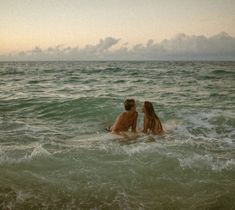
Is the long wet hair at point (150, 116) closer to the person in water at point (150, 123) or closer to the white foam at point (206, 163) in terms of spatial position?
the person in water at point (150, 123)

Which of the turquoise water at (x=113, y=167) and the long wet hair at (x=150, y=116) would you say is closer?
the turquoise water at (x=113, y=167)

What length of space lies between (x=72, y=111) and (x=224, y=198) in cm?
810

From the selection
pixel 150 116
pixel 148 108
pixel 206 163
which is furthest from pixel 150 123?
pixel 206 163

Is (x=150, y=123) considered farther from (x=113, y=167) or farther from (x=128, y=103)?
(x=113, y=167)

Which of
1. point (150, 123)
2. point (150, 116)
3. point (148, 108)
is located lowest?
point (150, 123)

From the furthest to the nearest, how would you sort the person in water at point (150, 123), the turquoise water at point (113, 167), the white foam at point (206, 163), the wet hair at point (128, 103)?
the wet hair at point (128, 103) < the person in water at point (150, 123) < the white foam at point (206, 163) < the turquoise water at point (113, 167)

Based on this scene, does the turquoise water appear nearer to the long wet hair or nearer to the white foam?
the white foam

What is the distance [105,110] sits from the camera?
11.5 m

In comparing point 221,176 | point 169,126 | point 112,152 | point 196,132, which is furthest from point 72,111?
point 221,176

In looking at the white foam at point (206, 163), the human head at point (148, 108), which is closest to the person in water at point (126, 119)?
the human head at point (148, 108)

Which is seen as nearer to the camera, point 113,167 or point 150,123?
point 113,167

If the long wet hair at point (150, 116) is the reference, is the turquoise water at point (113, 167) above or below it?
below

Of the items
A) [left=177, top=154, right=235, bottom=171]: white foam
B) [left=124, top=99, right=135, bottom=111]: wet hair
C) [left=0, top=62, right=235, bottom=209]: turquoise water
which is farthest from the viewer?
[left=124, top=99, right=135, bottom=111]: wet hair

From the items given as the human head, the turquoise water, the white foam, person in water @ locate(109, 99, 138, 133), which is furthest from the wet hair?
the white foam
